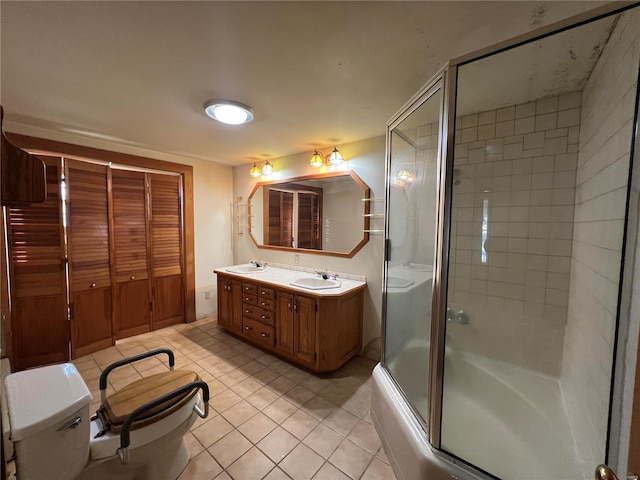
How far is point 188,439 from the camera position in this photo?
166 centimetres

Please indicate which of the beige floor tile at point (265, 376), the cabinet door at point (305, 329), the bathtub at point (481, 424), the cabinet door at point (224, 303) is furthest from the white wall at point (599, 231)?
the cabinet door at point (224, 303)

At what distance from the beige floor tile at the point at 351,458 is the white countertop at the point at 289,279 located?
1.06 metres

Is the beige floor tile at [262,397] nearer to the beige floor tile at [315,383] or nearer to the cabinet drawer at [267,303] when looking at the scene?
the beige floor tile at [315,383]

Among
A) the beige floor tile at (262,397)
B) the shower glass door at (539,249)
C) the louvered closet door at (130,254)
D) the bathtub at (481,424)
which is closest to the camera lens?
the shower glass door at (539,249)

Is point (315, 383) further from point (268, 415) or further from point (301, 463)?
point (301, 463)

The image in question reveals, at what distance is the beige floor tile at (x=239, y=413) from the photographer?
1803 millimetres

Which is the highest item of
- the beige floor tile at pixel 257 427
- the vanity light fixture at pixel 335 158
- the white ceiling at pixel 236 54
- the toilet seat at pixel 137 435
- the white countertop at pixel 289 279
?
the white ceiling at pixel 236 54

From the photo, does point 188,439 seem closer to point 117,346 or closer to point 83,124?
point 117,346

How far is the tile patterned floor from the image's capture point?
1.46m

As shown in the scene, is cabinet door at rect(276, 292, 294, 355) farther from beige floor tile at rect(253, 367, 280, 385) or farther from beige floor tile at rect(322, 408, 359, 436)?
beige floor tile at rect(322, 408, 359, 436)

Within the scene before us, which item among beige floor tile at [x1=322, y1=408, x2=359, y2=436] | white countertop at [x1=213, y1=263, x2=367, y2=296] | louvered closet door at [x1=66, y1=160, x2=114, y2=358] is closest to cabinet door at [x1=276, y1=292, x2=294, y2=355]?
white countertop at [x1=213, y1=263, x2=367, y2=296]

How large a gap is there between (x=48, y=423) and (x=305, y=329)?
1660mm

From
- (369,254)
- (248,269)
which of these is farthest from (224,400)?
(369,254)

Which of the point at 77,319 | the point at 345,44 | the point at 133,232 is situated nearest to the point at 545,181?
the point at 345,44
